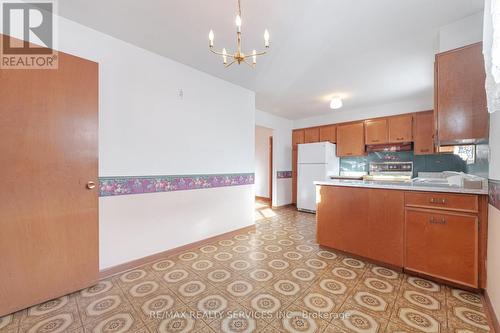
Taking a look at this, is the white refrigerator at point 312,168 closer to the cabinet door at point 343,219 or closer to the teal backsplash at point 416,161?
the teal backsplash at point 416,161

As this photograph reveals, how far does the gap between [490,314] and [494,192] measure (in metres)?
0.86

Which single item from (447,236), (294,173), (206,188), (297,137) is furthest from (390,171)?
(206,188)

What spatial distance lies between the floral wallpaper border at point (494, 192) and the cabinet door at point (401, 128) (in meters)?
2.69

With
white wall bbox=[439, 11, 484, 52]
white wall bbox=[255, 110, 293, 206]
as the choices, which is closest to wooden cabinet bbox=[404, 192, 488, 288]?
white wall bbox=[439, 11, 484, 52]

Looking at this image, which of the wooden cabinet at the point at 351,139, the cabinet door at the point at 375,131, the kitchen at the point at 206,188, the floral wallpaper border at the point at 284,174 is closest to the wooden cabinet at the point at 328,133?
the wooden cabinet at the point at 351,139

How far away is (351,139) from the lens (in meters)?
4.48

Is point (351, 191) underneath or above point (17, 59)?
underneath

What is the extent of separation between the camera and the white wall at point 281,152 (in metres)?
4.93

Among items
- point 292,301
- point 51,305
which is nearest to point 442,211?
point 292,301

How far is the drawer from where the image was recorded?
5.38 ft

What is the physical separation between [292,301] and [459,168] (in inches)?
161

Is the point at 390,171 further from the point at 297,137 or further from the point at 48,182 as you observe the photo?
the point at 48,182

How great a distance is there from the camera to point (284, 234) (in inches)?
122

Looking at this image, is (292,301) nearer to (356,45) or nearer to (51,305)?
(51,305)
